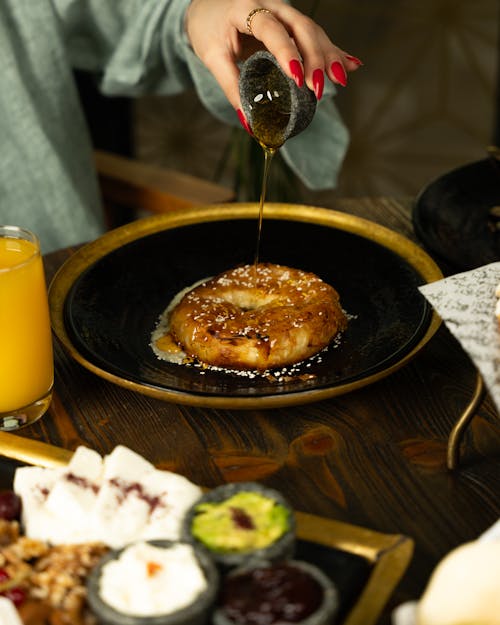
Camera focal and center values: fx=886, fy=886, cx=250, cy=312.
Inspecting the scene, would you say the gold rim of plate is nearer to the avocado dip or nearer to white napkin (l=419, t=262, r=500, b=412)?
the avocado dip

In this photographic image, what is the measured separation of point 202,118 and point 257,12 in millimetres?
2633

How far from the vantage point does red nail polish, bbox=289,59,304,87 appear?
1.33 meters

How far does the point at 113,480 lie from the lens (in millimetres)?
918

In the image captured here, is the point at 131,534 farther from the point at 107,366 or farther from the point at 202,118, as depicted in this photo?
the point at 202,118

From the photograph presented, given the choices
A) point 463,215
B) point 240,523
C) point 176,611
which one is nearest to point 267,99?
A: point 463,215

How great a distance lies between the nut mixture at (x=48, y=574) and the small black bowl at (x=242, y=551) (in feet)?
0.32

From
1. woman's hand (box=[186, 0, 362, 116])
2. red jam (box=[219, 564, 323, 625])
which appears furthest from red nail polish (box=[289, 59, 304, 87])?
red jam (box=[219, 564, 323, 625])

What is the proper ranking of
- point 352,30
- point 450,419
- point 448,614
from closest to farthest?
point 448,614 < point 450,419 < point 352,30

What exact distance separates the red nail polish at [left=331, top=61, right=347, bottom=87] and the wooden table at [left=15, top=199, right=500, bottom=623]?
46 cm

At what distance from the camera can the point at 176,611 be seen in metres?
0.75

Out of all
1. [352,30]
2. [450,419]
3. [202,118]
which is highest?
[450,419]

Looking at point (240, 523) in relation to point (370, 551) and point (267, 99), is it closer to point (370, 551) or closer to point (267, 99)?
point (370, 551)

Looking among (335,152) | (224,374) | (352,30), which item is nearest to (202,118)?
(352,30)

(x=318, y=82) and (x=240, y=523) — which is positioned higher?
(x=318, y=82)
